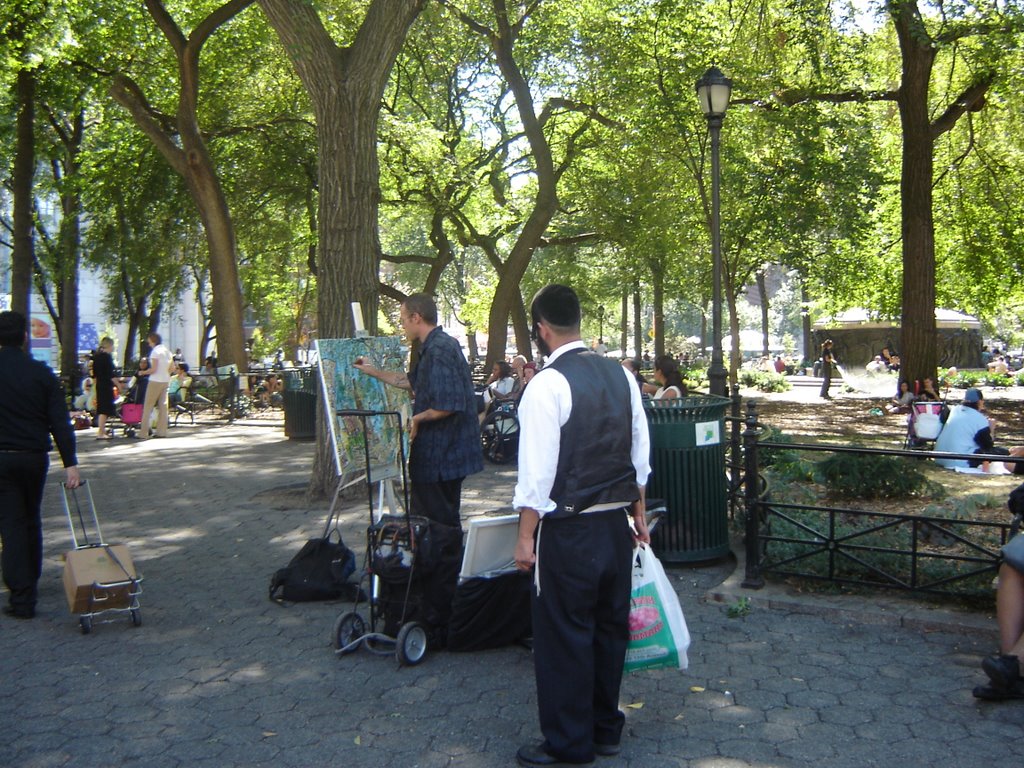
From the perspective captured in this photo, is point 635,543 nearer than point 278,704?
Yes

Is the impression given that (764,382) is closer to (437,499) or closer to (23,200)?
(23,200)

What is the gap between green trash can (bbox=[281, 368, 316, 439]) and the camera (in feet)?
54.2

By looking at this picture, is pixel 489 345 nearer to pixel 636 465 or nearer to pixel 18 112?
pixel 18 112

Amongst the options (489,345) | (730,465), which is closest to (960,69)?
(489,345)

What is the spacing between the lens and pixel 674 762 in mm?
4047

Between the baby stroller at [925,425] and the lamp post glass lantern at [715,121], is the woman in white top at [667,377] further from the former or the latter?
the baby stroller at [925,425]

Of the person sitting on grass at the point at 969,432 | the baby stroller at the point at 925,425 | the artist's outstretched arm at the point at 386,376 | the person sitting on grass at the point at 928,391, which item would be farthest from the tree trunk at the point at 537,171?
the artist's outstretched arm at the point at 386,376

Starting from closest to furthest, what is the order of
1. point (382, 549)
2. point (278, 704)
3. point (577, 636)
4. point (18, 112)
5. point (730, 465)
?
point (577, 636)
point (278, 704)
point (382, 549)
point (730, 465)
point (18, 112)

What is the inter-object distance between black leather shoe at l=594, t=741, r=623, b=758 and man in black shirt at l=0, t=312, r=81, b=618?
3.75m

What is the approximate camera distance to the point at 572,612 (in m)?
3.88

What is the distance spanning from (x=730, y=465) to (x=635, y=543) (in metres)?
4.17

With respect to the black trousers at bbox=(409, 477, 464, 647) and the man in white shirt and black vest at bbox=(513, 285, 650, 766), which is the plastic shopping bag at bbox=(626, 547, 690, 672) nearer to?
the man in white shirt and black vest at bbox=(513, 285, 650, 766)

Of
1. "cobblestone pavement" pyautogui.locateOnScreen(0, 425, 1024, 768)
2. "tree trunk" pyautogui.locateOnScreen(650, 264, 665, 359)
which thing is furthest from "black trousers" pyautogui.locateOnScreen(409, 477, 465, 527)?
"tree trunk" pyautogui.locateOnScreen(650, 264, 665, 359)

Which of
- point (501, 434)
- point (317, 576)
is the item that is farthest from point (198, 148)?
point (317, 576)
